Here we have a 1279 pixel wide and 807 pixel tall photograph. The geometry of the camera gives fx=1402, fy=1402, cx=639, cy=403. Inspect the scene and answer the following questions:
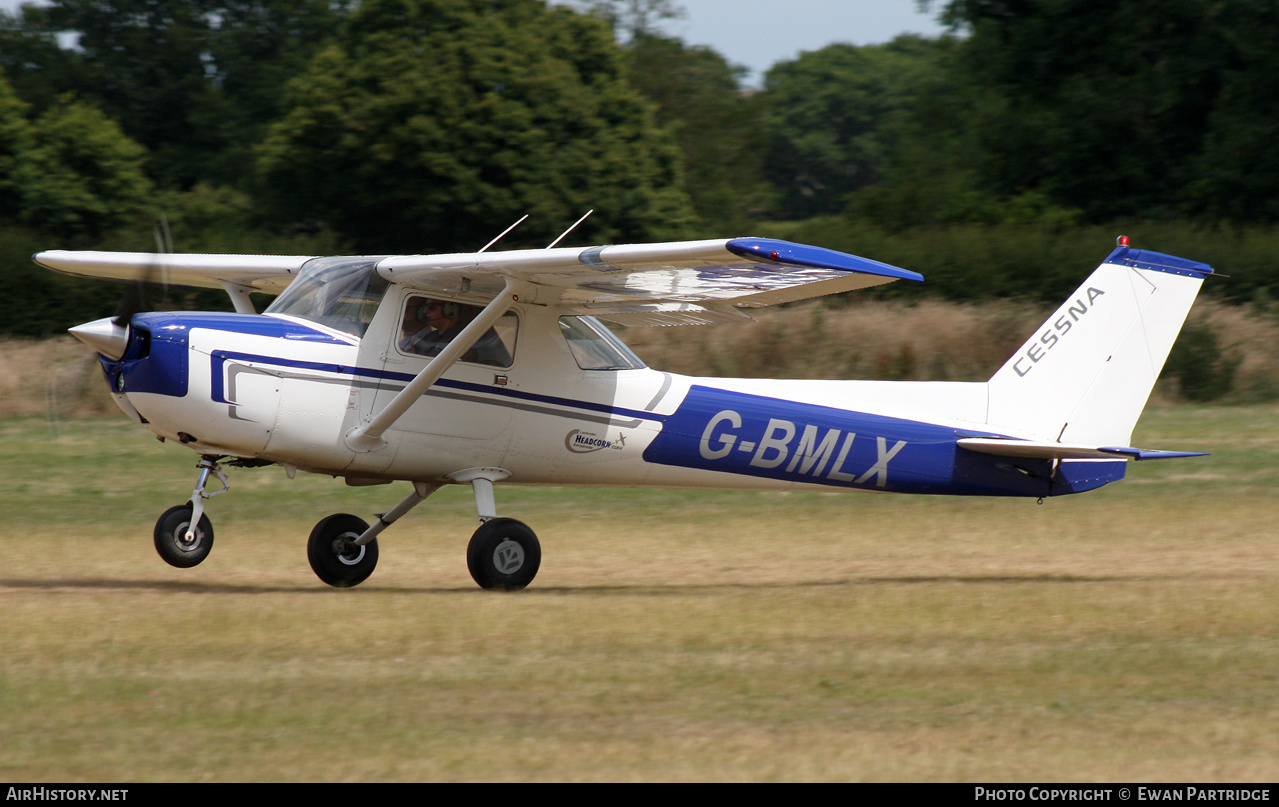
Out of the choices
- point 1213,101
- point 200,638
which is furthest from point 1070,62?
point 200,638

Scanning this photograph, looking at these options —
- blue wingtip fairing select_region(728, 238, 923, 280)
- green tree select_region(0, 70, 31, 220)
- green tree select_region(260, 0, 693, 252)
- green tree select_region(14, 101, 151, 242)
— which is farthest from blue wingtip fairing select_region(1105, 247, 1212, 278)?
green tree select_region(0, 70, 31, 220)

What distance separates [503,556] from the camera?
9.85 m

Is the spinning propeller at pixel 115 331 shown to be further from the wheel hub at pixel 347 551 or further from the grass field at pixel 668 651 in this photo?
the wheel hub at pixel 347 551

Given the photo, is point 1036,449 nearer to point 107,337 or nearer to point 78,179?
point 107,337

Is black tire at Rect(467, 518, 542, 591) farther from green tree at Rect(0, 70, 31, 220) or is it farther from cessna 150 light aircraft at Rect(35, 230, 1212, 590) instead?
green tree at Rect(0, 70, 31, 220)

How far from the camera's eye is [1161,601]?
9453 millimetres

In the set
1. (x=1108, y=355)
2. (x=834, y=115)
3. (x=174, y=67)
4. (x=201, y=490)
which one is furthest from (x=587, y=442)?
(x=834, y=115)

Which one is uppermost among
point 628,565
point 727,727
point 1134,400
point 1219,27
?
point 1219,27

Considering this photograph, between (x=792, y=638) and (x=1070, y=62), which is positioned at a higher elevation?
(x=1070, y=62)

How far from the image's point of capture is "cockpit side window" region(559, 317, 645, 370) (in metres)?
10.4
